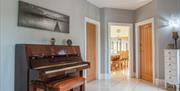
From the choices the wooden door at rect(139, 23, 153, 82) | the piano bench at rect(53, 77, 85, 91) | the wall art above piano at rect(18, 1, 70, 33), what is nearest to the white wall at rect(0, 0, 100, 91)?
the wall art above piano at rect(18, 1, 70, 33)

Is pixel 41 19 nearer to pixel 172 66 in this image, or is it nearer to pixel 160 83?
pixel 172 66

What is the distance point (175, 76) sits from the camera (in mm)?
4555

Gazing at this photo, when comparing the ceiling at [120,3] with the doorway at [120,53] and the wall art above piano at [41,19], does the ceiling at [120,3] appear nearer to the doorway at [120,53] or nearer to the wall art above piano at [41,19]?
the doorway at [120,53]

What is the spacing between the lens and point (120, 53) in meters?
10.3

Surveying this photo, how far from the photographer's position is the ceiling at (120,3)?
18.6 ft

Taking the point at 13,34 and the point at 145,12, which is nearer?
the point at 13,34

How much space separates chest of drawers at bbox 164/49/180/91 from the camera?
14.9 feet

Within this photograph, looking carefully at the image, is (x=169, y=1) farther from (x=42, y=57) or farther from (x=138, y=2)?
(x=42, y=57)

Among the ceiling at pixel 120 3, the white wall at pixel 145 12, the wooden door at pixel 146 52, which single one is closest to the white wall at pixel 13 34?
the ceiling at pixel 120 3

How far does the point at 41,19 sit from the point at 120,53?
7321mm

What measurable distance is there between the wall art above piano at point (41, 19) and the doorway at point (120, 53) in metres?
2.68

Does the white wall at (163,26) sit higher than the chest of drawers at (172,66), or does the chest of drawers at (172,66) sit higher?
the white wall at (163,26)

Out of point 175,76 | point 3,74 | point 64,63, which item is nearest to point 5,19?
point 3,74

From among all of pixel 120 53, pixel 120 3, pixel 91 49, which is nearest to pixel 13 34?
pixel 91 49
